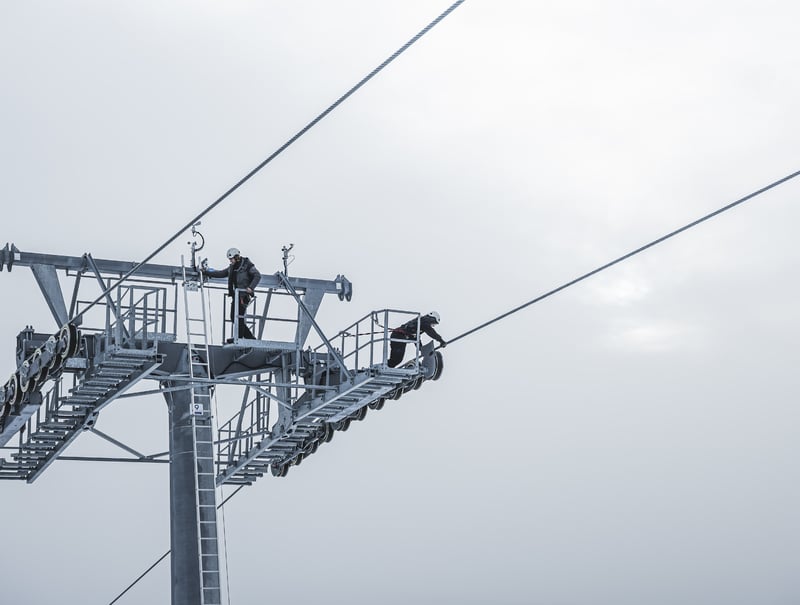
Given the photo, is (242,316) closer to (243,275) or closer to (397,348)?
(243,275)

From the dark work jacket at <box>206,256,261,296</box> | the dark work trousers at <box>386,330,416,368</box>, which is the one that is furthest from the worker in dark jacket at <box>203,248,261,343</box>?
the dark work trousers at <box>386,330,416,368</box>

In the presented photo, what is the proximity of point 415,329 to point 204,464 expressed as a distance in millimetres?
6414

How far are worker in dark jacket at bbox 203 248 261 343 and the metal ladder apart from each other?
68 cm

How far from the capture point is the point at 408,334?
1220 inches

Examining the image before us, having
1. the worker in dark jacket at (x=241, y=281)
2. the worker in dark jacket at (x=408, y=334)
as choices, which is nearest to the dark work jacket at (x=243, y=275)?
the worker in dark jacket at (x=241, y=281)

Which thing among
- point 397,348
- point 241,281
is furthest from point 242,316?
point 397,348

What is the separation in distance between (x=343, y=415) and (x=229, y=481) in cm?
609

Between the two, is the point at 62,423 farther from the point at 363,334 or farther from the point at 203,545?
the point at 363,334

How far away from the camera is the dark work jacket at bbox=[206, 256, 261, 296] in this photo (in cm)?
3147

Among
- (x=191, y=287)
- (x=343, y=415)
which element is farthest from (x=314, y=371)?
(x=191, y=287)

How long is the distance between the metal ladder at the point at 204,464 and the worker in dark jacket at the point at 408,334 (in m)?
4.18

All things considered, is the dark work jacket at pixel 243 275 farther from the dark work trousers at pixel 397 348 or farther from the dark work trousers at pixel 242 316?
the dark work trousers at pixel 397 348

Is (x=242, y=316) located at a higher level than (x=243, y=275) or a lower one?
lower

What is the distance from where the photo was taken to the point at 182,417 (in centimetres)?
3378
